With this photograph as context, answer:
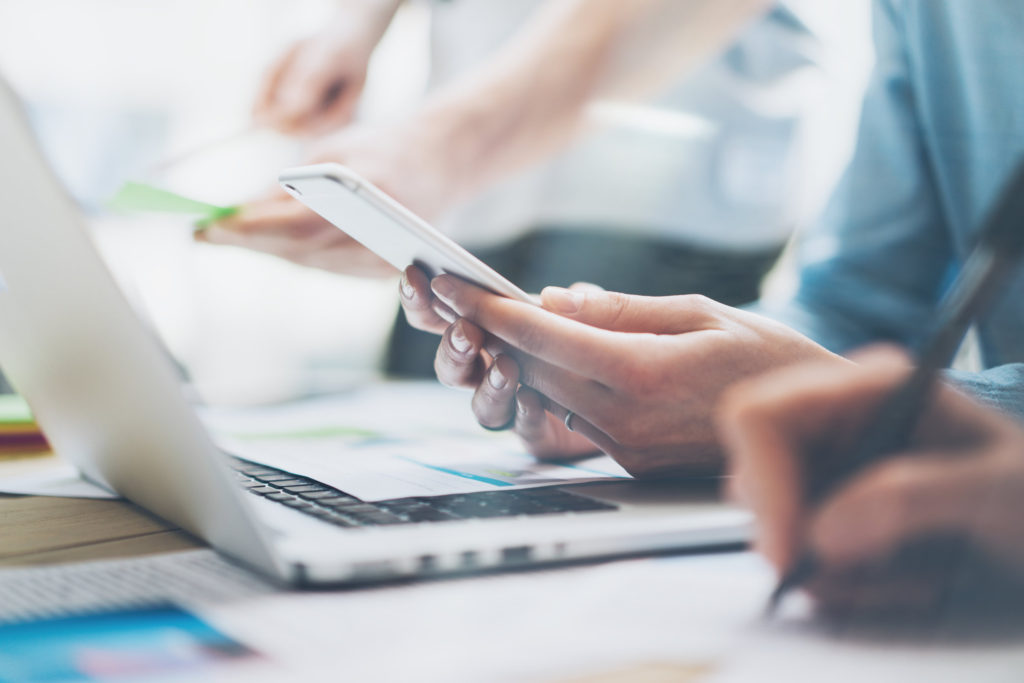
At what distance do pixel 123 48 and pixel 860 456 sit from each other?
4.55 ft

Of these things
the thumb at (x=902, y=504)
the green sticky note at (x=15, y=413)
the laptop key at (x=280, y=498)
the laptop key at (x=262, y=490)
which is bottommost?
the green sticky note at (x=15, y=413)

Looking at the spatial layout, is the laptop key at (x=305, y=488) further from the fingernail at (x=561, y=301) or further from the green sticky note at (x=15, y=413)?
the green sticky note at (x=15, y=413)

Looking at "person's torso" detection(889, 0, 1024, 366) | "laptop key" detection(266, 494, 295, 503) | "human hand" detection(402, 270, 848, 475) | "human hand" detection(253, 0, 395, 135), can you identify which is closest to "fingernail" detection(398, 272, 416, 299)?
"human hand" detection(402, 270, 848, 475)

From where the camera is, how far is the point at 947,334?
6.4 inches

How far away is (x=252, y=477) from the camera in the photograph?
330 mm

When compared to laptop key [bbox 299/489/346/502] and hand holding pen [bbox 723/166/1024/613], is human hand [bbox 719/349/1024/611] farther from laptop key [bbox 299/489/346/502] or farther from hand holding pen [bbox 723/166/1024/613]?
laptop key [bbox 299/489/346/502]

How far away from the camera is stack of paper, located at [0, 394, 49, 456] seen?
0.50m

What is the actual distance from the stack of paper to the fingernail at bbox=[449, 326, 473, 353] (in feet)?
1.02

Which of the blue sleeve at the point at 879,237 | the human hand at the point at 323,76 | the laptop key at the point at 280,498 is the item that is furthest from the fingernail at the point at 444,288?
the human hand at the point at 323,76

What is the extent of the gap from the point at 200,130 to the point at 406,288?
1.14 meters

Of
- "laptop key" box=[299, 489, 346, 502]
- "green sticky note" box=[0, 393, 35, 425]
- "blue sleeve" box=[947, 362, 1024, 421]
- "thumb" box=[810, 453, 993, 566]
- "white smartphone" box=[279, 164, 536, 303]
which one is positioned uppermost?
"white smartphone" box=[279, 164, 536, 303]

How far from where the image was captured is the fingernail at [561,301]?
12.4 inches

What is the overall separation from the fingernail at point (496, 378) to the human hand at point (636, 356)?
0.9 inches

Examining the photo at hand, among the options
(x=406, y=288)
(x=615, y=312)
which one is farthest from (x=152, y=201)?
(x=615, y=312)
